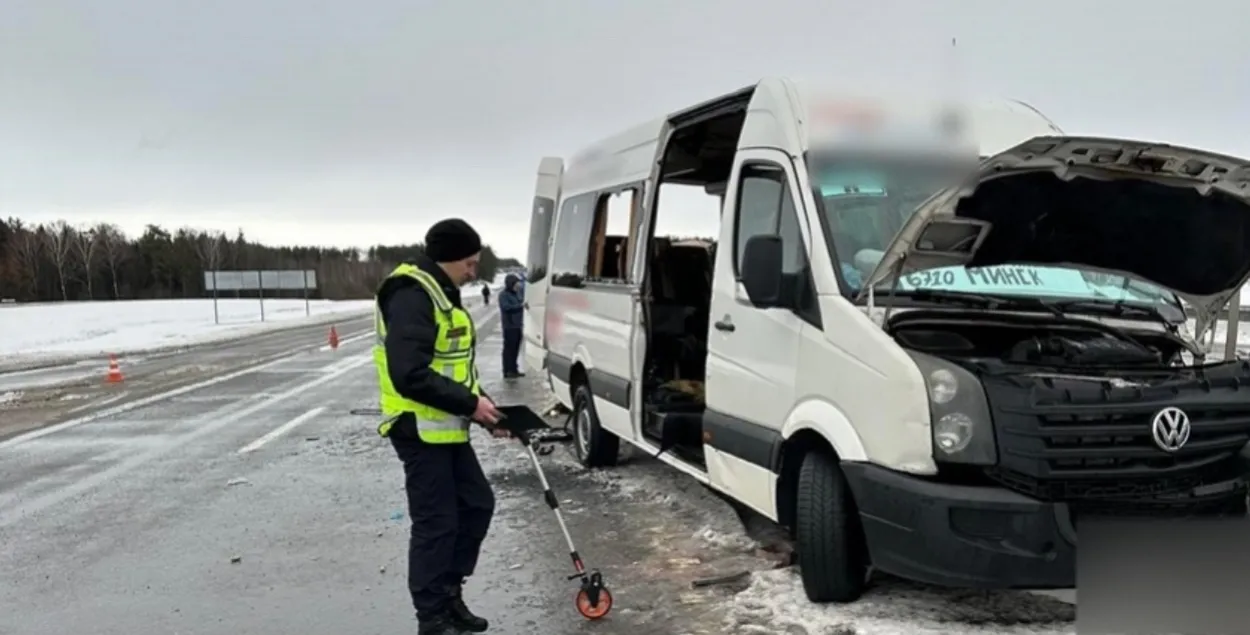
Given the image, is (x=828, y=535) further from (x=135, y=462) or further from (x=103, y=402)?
(x=103, y=402)

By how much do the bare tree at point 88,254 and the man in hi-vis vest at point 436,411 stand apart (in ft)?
364

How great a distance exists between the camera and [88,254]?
102 m

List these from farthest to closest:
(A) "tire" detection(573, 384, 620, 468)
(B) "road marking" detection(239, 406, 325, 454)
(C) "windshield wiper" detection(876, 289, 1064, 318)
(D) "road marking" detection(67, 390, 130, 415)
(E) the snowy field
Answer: (E) the snowy field, (D) "road marking" detection(67, 390, 130, 415), (B) "road marking" detection(239, 406, 325, 454), (A) "tire" detection(573, 384, 620, 468), (C) "windshield wiper" detection(876, 289, 1064, 318)

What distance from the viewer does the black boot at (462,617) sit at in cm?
446

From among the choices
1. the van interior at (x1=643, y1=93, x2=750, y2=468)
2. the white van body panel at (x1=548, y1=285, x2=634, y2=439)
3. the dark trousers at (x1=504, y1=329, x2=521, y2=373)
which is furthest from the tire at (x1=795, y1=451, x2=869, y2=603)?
the dark trousers at (x1=504, y1=329, x2=521, y2=373)

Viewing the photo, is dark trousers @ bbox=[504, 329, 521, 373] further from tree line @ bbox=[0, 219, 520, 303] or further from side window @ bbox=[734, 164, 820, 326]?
tree line @ bbox=[0, 219, 520, 303]

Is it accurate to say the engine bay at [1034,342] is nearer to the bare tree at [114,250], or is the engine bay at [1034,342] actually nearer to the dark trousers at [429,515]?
the dark trousers at [429,515]

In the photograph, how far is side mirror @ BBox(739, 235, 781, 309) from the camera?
4457 mm

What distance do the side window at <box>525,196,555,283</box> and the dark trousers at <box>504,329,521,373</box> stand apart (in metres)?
4.33

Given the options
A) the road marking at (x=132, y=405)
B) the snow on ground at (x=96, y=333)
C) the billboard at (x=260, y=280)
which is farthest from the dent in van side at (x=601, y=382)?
the billboard at (x=260, y=280)

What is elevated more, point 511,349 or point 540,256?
point 540,256

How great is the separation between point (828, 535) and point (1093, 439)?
1240mm

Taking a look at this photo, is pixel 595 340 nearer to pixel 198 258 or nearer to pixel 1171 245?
pixel 1171 245

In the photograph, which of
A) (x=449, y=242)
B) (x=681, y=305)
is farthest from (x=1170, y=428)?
(x=681, y=305)
